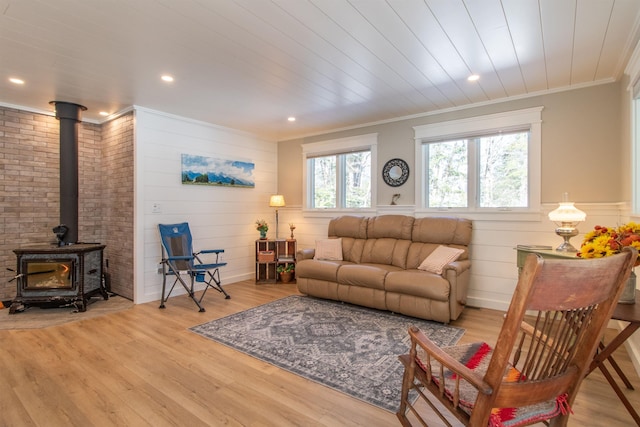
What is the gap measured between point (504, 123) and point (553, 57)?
1.08 m

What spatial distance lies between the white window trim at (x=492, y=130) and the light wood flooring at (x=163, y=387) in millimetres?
1445

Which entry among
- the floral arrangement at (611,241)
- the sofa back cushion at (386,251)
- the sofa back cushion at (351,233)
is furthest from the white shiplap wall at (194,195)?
the floral arrangement at (611,241)

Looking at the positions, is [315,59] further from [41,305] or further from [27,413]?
[41,305]

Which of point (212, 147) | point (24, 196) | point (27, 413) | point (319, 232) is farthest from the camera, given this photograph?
point (319, 232)

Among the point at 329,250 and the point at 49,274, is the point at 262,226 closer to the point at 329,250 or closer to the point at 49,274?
the point at 329,250

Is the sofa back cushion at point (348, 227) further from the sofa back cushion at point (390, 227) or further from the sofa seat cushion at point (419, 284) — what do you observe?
the sofa seat cushion at point (419, 284)

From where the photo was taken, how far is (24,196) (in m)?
4.02

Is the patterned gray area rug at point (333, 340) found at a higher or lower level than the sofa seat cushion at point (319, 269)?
lower

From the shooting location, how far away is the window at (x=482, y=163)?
3.62m

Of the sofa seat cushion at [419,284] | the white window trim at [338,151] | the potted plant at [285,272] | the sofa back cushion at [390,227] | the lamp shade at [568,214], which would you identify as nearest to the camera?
the lamp shade at [568,214]

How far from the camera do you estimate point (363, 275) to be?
12.0 feet

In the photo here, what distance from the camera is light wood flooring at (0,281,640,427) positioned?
1815mm

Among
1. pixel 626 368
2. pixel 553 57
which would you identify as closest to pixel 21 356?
pixel 626 368

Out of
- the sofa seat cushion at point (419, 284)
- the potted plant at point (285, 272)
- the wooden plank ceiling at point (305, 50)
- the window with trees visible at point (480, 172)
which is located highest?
the wooden plank ceiling at point (305, 50)
